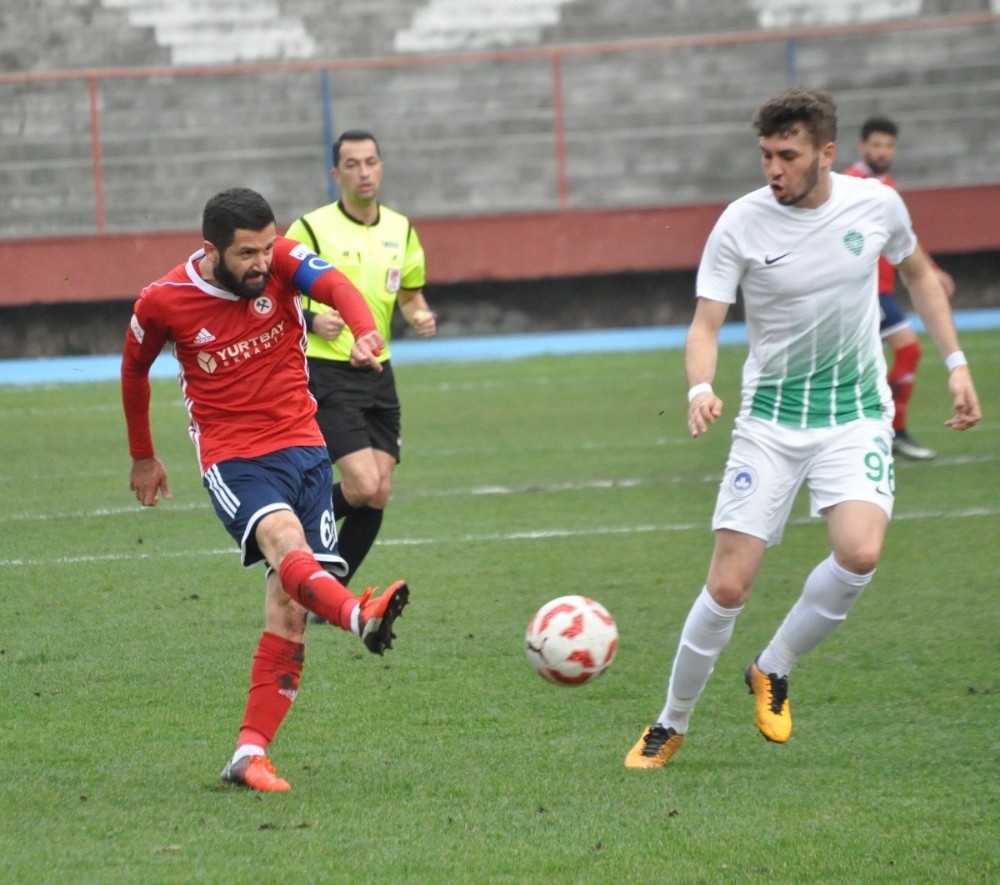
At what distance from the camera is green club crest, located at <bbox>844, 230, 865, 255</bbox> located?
16.9 feet

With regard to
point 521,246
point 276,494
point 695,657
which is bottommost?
point 521,246

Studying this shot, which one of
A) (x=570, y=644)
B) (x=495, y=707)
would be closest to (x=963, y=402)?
(x=570, y=644)

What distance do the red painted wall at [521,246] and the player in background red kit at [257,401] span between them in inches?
557

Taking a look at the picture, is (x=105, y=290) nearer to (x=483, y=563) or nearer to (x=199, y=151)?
(x=199, y=151)

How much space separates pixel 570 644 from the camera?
4926mm

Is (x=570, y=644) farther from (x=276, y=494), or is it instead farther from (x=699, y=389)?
(x=276, y=494)

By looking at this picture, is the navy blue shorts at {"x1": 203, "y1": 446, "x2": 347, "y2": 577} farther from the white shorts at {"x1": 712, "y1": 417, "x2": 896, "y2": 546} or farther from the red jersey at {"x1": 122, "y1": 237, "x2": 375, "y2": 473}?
the white shorts at {"x1": 712, "y1": 417, "x2": 896, "y2": 546}

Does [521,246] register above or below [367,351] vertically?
below

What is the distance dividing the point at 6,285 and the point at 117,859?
15.9 metres

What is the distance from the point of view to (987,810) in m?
4.50

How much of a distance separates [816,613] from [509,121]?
1719 centimetres

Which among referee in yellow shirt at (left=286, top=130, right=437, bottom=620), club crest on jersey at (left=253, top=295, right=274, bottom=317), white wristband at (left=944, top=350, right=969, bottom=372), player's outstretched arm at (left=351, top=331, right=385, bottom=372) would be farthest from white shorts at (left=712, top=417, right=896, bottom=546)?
referee in yellow shirt at (left=286, top=130, right=437, bottom=620)

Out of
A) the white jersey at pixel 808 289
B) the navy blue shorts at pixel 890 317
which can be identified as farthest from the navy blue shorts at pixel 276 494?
the navy blue shorts at pixel 890 317

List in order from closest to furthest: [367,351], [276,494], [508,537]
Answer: [367,351]
[276,494]
[508,537]
